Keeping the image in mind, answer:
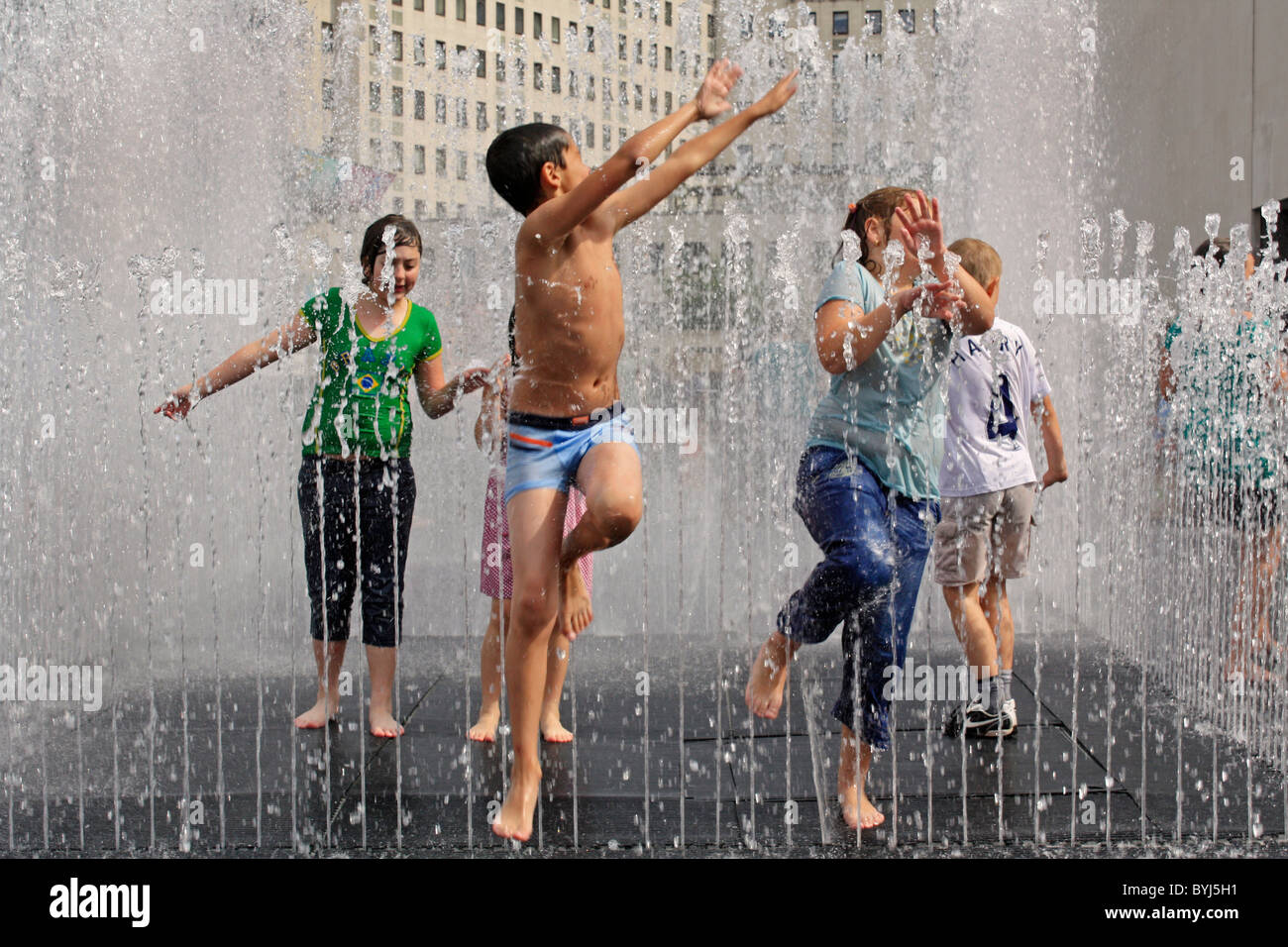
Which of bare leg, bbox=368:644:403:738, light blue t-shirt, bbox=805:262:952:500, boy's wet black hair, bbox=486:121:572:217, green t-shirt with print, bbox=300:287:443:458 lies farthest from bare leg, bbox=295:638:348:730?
light blue t-shirt, bbox=805:262:952:500

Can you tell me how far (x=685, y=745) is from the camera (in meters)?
3.88

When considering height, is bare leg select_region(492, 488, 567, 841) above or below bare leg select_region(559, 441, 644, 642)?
below

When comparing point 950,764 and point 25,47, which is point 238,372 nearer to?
point 950,764

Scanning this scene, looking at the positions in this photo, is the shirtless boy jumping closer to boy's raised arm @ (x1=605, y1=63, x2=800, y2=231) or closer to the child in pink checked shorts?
boy's raised arm @ (x1=605, y1=63, x2=800, y2=231)

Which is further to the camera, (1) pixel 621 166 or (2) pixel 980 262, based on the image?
(2) pixel 980 262

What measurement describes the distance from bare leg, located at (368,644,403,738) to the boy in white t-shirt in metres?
1.71

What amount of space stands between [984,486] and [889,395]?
1056 millimetres

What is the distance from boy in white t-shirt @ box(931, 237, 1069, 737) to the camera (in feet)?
12.9

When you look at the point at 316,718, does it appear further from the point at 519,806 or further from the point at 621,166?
the point at 621,166

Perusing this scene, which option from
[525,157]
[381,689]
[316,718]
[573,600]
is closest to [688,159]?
[525,157]

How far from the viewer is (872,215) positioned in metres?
3.27
